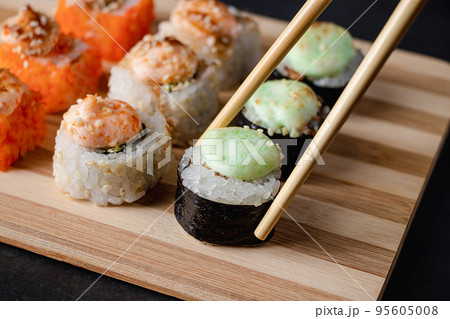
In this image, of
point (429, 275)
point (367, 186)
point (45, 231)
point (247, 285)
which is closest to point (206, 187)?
point (247, 285)

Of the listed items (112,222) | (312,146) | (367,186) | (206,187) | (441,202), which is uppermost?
(312,146)

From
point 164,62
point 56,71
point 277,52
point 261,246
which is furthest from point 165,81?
point 261,246

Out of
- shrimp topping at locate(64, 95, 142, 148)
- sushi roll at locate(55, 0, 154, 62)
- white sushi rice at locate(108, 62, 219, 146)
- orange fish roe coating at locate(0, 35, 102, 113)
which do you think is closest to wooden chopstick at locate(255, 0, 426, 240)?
shrimp topping at locate(64, 95, 142, 148)

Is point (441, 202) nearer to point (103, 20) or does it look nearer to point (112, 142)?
point (112, 142)

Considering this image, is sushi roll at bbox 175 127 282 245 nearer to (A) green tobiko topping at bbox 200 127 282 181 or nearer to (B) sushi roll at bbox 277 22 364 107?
(A) green tobiko topping at bbox 200 127 282 181

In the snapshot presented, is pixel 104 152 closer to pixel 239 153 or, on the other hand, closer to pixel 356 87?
pixel 239 153
